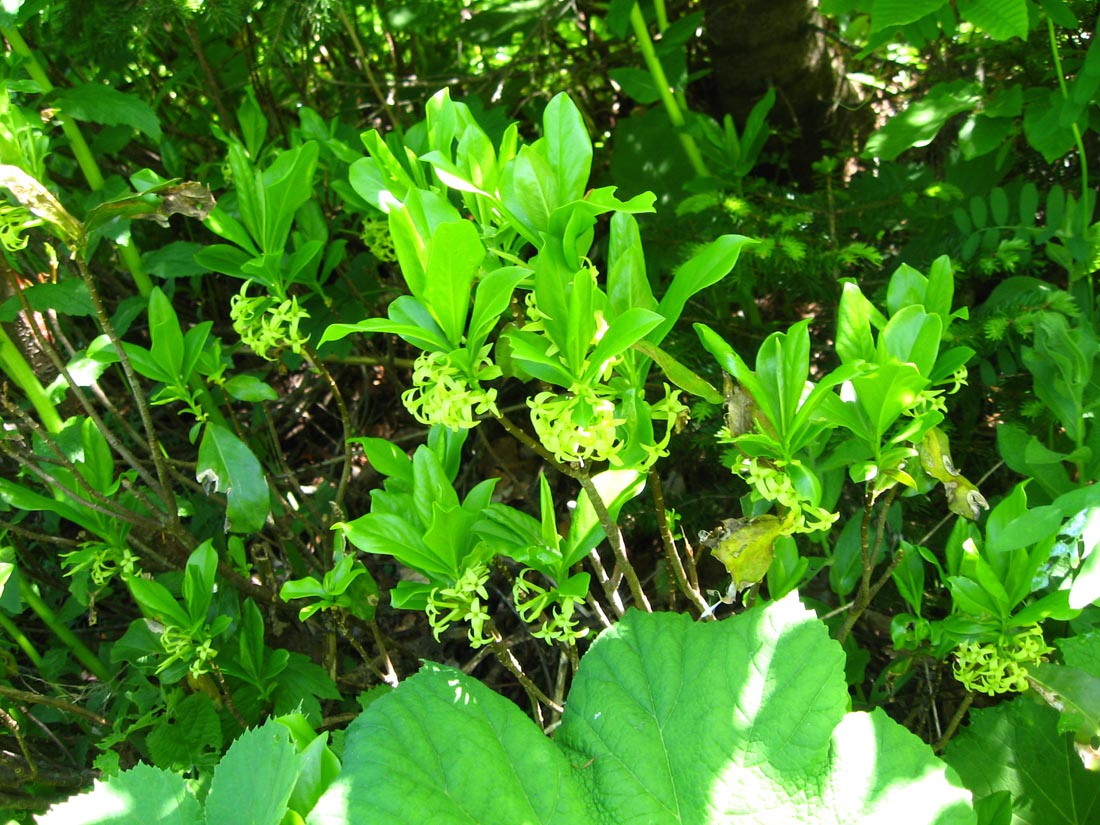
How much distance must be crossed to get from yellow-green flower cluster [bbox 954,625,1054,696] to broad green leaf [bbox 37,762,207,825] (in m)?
1.04

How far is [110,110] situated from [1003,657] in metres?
1.93

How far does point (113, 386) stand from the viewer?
2615 mm

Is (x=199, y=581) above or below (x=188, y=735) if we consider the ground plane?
above

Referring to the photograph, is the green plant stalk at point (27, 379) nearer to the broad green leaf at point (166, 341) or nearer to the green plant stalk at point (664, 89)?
the broad green leaf at point (166, 341)

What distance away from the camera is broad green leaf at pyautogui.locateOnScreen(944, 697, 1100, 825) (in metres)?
1.45

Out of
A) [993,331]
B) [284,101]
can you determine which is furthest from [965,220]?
[284,101]

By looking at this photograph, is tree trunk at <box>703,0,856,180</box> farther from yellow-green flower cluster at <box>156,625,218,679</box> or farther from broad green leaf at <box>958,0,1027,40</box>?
yellow-green flower cluster at <box>156,625,218,679</box>

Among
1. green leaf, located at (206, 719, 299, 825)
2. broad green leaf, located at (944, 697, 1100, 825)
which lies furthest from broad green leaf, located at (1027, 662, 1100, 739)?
green leaf, located at (206, 719, 299, 825)

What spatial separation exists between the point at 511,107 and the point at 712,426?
1346mm

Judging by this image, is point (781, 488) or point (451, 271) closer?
point (451, 271)

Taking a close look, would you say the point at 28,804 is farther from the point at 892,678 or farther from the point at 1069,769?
the point at 1069,769

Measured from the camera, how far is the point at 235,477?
1.70m

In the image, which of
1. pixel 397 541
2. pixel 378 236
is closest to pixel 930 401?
pixel 397 541

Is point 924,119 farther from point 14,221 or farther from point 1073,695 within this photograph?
point 14,221
